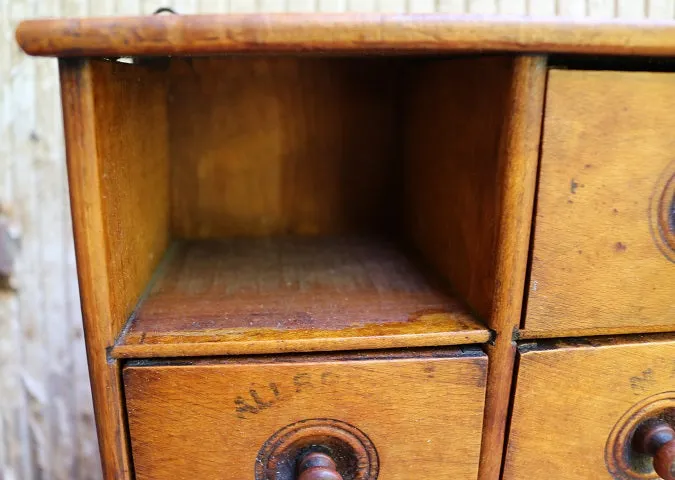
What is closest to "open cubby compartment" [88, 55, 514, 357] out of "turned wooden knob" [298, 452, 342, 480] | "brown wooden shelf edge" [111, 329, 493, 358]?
"brown wooden shelf edge" [111, 329, 493, 358]

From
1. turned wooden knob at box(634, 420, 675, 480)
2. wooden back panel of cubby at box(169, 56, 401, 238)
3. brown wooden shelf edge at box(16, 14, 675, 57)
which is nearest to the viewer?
brown wooden shelf edge at box(16, 14, 675, 57)

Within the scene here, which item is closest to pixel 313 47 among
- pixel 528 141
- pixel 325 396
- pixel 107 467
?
pixel 528 141

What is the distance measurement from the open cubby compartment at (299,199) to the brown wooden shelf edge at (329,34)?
4cm

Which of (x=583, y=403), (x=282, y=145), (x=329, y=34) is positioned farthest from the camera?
(x=282, y=145)

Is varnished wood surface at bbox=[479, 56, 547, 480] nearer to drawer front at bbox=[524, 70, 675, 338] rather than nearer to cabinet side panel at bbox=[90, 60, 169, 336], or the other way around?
drawer front at bbox=[524, 70, 675, 338]

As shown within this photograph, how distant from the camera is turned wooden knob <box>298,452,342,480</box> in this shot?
0.51 meters

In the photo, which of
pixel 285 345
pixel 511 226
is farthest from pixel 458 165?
pixel 285 345

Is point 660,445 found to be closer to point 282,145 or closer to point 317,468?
point 317,468

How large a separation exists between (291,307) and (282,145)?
35 cm

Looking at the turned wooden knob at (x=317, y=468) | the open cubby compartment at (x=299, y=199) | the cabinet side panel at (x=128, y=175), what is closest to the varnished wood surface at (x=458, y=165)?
the open cubby compartment at (x=299, y=199)

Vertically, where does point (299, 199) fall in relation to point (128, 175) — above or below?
below

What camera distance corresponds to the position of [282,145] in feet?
2.79

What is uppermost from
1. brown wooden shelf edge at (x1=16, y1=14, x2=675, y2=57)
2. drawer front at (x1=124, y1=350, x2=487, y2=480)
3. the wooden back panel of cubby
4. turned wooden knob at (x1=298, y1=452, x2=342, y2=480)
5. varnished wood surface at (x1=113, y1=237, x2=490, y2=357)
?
brown wooden shelf edge at (x1=16, y1=14, x2=675, y2=57)

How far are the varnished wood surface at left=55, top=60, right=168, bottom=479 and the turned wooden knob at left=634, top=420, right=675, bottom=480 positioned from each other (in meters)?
0.50
